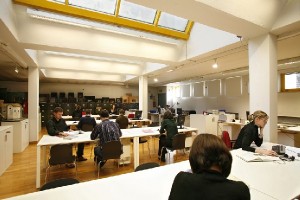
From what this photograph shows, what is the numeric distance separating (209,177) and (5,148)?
15.5 ft

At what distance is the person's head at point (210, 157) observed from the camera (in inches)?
41.9

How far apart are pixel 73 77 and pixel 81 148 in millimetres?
5732

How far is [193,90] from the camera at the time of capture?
11344 mm

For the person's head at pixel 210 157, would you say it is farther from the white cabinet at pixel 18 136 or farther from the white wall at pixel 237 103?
the white wall at pixel 237 103

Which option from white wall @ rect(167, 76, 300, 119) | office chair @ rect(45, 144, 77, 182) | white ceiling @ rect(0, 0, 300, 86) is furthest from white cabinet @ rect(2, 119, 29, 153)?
white wall @ rect(167, 76, 300, 119)

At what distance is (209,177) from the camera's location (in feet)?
3.28

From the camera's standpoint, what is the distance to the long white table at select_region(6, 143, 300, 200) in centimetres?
146

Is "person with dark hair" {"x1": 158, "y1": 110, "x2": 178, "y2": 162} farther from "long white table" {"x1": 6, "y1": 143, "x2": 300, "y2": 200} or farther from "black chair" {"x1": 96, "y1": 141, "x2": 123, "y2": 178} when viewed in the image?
"long white table" {"x1": 6, "y1": 143, "x2": 300, "y2": 200}

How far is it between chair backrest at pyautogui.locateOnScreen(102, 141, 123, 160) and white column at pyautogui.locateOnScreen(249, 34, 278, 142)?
288 centimetres

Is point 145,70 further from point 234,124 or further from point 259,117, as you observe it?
point 259,117

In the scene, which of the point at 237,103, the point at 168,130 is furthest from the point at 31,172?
the point at 237,103

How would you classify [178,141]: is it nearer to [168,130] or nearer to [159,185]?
[168,130]

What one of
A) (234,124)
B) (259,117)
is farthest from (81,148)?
(234,124)

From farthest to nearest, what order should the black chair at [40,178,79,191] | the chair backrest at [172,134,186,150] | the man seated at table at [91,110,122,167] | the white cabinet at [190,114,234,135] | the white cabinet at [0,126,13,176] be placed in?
1. the white cabinet at [190,114,234,135]
2. the chair backrest at [172,134,186,150]
3. the white cabinet at [0,126,13,176]
4. the man seated at table at [91,110,122,167]
5. the black chair at [40,178,79,191]
